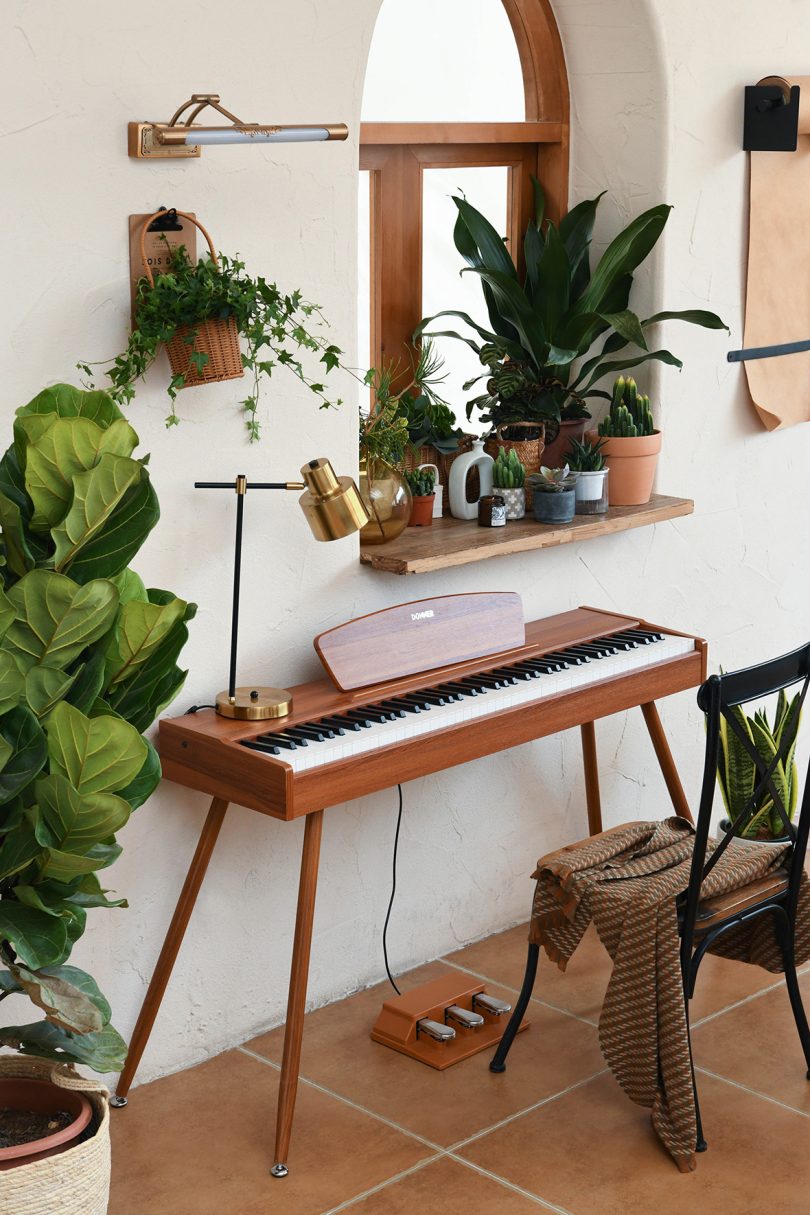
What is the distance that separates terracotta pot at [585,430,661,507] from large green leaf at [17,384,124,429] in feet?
6.36

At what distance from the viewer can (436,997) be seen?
3584mm

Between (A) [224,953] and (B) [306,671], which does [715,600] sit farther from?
(A) [224,953]

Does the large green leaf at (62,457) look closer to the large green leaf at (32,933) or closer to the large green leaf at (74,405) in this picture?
the large green leaf at (74,405)

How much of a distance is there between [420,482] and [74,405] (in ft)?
4.93

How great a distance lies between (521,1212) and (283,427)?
1692 millimetres

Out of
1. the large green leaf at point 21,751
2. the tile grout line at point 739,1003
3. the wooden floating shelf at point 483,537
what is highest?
the wooden floating shelf at point 483,537

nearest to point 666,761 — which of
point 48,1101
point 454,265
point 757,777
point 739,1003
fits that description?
point 757,777

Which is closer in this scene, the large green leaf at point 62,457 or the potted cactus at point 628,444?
the large green leaf at point 62,457

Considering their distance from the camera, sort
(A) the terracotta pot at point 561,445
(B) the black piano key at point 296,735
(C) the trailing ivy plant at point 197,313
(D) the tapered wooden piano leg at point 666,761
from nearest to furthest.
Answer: (C) the trailing ivy plant at point 197,313
(B) the black piano key at point 296,735
(D) the tapered wooden piano leg at point 666,761
(A) the terracotta pot at point 561,445

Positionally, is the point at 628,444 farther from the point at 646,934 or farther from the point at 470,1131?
the point at 470,1131

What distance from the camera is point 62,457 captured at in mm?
2184

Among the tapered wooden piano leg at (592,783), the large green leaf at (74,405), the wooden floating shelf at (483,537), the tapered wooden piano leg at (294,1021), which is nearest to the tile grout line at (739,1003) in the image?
the tapered wooden piano leg at (592,783)

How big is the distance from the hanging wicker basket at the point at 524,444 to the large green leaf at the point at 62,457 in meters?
1.85

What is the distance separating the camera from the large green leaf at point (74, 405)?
2324 mm
